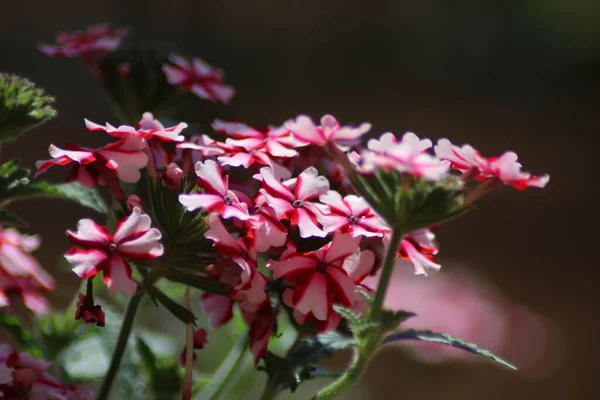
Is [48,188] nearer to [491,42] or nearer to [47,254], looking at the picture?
[47,254]

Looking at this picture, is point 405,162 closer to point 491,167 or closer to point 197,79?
point 491,167

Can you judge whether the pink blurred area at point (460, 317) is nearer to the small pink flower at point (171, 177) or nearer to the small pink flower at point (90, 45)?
the small pink flower at point (90, 45)

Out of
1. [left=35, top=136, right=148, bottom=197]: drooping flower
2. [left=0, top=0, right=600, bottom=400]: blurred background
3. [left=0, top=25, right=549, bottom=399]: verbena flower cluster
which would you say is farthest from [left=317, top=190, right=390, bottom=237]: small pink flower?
[left=0, top=0, right=600, bottom=400]: blurred background

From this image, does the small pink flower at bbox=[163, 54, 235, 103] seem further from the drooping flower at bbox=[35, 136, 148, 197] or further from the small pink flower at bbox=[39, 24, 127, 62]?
the drooping flower at bbox=[35, 136, 148, 197]

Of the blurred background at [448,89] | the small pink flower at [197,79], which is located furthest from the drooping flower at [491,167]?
the blurred background at [448,89]

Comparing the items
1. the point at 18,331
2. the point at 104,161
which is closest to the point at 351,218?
the point at 104,161
